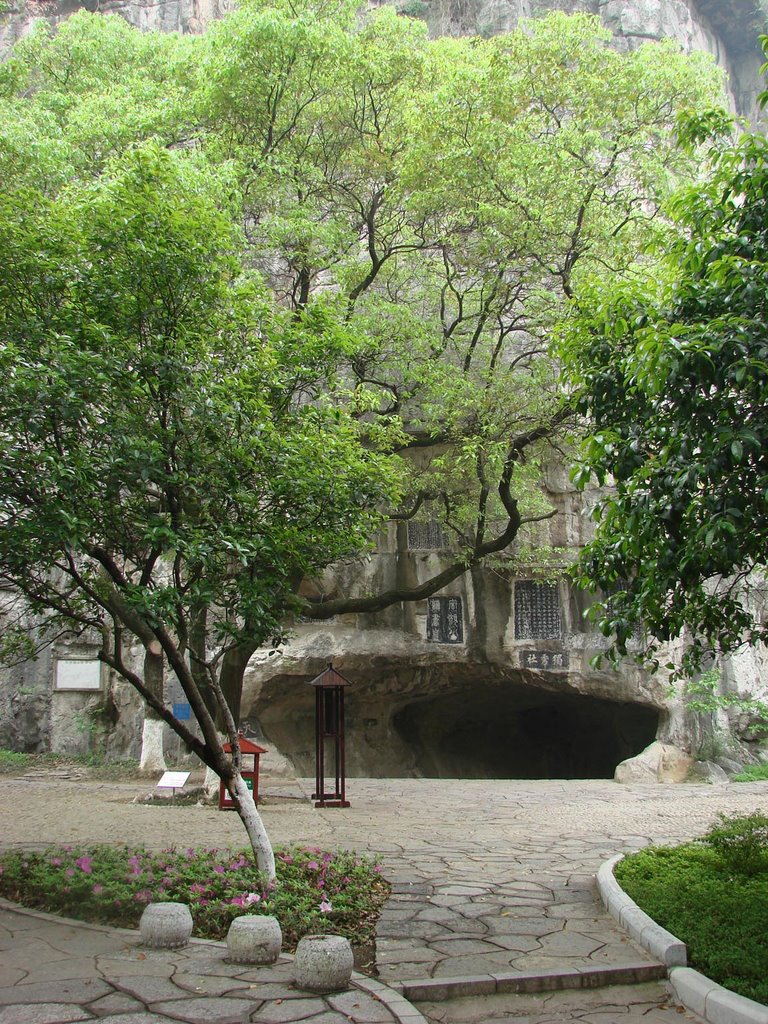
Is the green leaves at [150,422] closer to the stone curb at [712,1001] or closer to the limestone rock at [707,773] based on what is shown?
the stone curb at [712,1001]

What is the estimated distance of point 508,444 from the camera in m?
12.8

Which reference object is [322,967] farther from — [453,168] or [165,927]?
[453,168]

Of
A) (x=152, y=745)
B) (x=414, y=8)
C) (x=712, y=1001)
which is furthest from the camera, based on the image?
(x=414, y=8)

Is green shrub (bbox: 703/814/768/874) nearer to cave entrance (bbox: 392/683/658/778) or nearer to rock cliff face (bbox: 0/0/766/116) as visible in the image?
Result: cave entrance (bbox: 392/683/658/778)

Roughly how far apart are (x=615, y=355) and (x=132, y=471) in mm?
3630

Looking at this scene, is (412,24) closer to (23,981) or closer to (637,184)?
(637,184)

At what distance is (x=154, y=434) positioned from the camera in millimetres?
6395

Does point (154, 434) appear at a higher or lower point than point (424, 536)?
lower

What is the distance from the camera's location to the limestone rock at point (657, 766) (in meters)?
16.3

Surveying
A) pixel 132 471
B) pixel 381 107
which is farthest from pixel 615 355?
pixel 381 107

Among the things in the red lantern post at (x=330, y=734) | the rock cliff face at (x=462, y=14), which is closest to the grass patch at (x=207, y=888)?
the red lantern post at (x=330, y=734)

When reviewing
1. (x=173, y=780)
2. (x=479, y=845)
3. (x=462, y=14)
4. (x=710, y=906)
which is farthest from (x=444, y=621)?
(x=462, y=14)

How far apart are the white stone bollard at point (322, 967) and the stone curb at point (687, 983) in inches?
75.5

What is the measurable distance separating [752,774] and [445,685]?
281 inches
